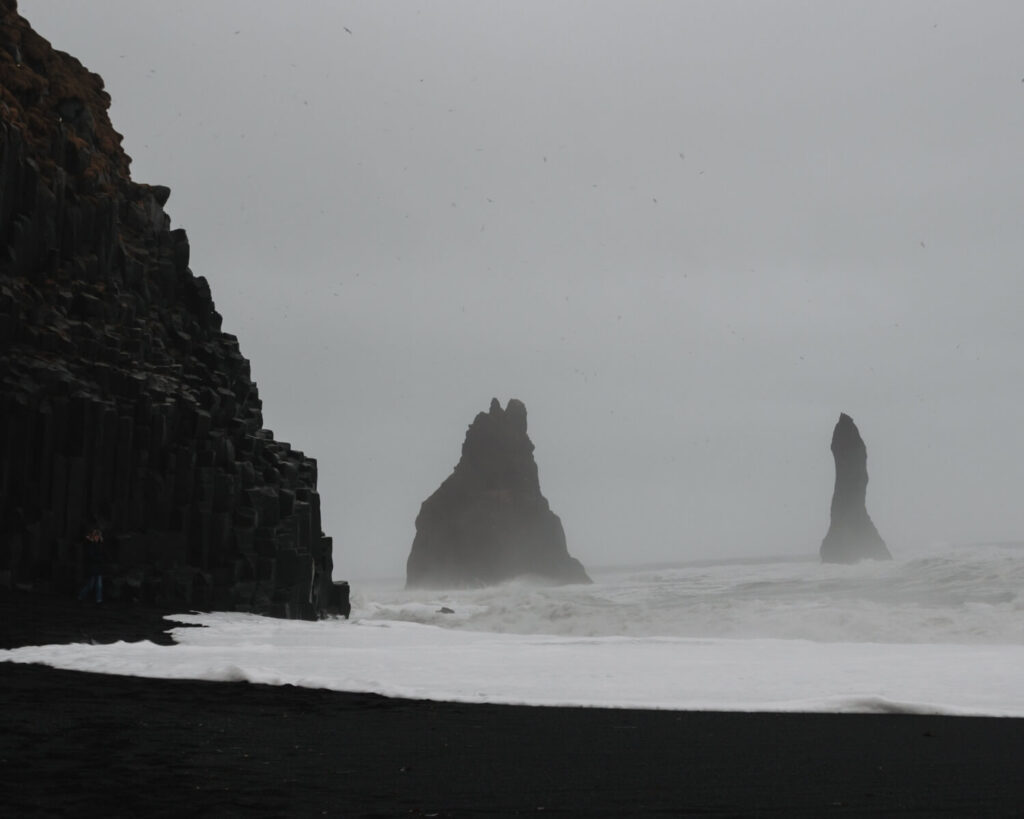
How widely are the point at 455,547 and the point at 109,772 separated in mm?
113814

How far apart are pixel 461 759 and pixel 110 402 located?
27.8 metres

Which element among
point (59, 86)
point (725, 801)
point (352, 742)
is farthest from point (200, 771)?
point (59, 86)

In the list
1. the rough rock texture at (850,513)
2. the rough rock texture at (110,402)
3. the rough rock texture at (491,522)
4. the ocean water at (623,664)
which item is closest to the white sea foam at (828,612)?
the ocean water at (623,664)

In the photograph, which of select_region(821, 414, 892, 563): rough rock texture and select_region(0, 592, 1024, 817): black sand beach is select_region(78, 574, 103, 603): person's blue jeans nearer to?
select_region(0, 592, 1024, 817): black sand beach

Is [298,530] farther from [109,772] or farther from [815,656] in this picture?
[109,772]

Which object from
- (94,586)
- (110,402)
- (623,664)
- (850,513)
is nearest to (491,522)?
(850,513)

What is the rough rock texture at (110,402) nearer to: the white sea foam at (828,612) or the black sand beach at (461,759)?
the white sea foam at (828,612)

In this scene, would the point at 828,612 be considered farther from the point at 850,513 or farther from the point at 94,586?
the point at 850,513

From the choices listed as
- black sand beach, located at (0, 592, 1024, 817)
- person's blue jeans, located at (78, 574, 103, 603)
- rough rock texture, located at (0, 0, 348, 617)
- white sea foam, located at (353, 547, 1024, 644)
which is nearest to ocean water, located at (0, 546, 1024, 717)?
white sea foam, located at (353, 547, 1024, 644)

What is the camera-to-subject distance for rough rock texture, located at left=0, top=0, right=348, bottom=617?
105ft

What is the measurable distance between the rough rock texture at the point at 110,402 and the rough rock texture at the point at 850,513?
90430 mm

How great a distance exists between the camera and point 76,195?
37.0 meters

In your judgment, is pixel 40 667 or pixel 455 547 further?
pixel 455 547

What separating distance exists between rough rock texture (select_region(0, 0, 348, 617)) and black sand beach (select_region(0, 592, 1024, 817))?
21.5m
